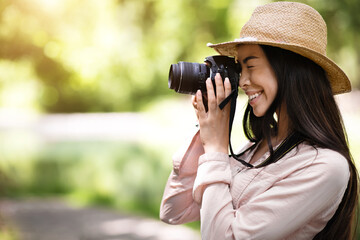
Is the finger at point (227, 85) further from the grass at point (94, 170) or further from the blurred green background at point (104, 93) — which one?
the grass at point (94, 170)

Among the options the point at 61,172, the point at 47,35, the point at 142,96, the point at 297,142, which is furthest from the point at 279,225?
the point at 142,96

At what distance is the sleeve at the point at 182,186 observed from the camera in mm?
1664

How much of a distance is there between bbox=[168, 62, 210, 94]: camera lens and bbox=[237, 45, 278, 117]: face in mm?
160

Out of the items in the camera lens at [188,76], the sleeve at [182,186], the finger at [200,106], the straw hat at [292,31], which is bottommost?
the sleeve at [182,186]

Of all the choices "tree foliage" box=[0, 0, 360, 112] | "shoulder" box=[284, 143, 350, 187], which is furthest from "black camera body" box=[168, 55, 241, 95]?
"tree foliage" box=[0, 0, 360, 112]

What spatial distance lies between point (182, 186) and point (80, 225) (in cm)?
361

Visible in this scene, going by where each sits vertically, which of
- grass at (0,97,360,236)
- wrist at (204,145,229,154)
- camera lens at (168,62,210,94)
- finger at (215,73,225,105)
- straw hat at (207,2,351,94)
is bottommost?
grass at (0,97,360,236)

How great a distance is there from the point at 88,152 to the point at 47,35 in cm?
446

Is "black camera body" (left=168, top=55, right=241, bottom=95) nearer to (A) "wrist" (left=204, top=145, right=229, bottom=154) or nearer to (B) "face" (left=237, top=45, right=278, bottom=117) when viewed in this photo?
Answer: (B) "face" (left=237, top=45, right=278, bottom=117)

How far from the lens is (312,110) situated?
1411 mm

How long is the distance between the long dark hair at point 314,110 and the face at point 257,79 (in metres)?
0.02

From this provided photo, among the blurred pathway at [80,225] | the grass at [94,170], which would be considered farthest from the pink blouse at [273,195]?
the grass at [94,170]

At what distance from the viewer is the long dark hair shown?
1.40 m

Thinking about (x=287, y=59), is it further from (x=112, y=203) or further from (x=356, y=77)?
(x=356, y=77)
